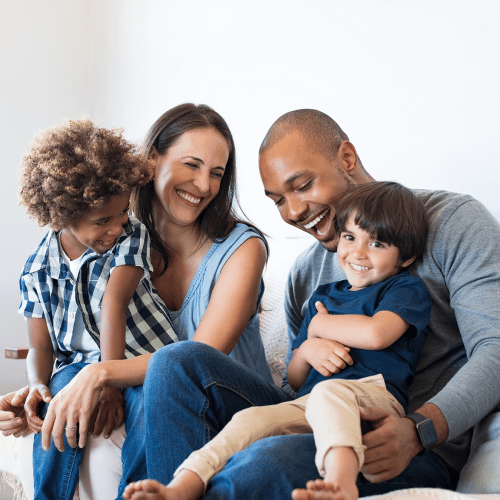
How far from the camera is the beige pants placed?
2.71 ft

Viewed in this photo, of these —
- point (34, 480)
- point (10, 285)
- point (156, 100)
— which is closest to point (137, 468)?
point (34, 480)

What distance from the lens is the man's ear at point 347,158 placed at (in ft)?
5.02

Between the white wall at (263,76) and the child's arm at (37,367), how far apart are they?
1.13m

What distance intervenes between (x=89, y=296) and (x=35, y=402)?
0.92ft

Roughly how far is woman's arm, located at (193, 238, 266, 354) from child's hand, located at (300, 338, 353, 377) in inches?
9.8

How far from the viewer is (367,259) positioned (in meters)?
1.20

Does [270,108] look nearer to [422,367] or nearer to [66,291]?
[66,291]

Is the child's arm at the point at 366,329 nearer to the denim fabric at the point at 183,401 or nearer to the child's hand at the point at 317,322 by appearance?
the child's hand at the point at 317,322

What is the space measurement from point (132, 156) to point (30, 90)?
6.53ft

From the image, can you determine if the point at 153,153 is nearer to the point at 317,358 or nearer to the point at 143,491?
the point at 317,358

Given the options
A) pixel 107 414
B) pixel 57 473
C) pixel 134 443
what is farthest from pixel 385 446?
pixel 57 473

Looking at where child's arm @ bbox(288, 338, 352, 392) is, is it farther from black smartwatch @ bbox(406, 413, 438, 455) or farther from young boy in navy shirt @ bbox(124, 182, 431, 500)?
black smartwatch @ bbox(406, 413, 438, 455)

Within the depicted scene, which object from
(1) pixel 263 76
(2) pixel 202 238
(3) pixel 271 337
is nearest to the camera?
(2) pixel 202 238

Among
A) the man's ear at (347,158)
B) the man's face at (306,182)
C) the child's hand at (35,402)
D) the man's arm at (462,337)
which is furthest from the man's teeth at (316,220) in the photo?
the child's hand at (35,402)
